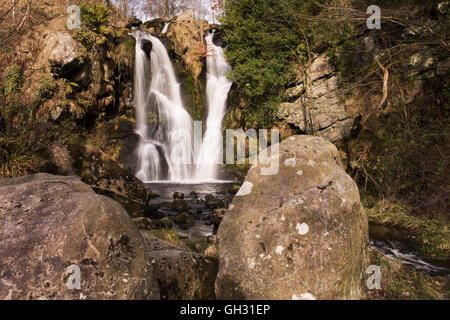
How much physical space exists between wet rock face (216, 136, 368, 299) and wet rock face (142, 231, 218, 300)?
0.23m

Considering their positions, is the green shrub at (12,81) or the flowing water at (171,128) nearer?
the green shrub at (12,81)

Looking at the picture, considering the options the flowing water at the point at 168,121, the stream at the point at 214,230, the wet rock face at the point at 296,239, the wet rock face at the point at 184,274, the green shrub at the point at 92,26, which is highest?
the green shrub at the point at 92,26

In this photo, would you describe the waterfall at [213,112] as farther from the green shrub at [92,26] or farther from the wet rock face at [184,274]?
the wet rock face at [184,274]

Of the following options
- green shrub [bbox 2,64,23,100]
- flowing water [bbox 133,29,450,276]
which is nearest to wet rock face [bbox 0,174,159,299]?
green shrub [bbox 2,64,23,100]

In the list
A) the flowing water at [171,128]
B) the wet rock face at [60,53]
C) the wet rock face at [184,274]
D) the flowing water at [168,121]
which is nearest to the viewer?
the wet rock face at [184,274]

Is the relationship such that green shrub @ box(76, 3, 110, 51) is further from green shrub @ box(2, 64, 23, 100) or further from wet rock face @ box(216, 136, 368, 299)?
wet rock face @ box(216, 136, 368, 299)

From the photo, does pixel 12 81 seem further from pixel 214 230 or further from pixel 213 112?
pixel 213 112

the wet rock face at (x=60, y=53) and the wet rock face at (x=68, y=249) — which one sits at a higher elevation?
the wet rock face at (x=60, y=53)

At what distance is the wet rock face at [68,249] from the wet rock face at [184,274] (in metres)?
0.42

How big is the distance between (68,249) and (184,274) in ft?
4.28

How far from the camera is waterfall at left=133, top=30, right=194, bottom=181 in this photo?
1362 cm

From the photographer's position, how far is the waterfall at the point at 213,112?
14.6 meters

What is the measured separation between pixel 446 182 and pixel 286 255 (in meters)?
7.25

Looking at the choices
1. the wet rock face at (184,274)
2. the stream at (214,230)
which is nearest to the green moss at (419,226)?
the stream at (214,230)
